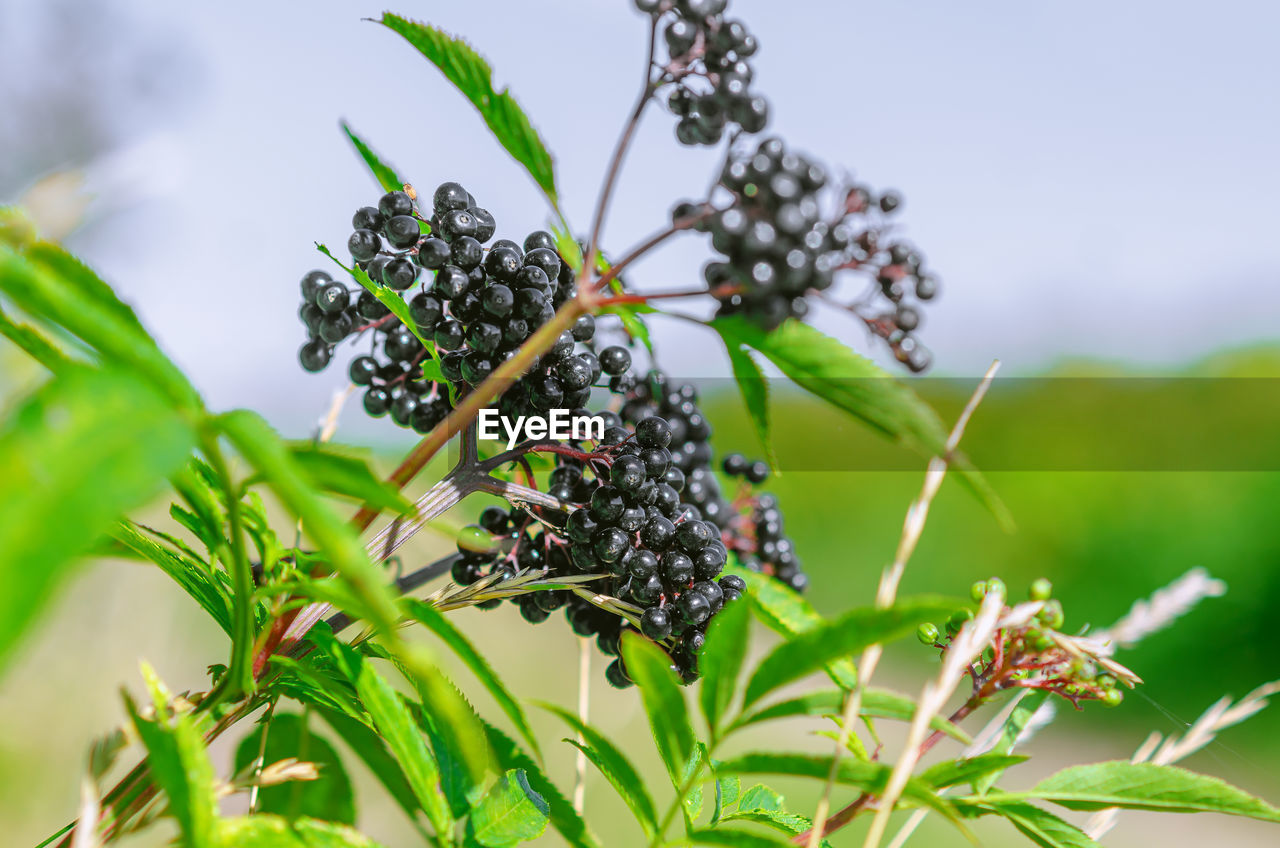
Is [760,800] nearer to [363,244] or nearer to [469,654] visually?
[469,654]

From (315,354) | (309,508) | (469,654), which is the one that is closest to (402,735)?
(469,654)

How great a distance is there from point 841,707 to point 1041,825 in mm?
137

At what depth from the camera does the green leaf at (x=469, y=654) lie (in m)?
0.28

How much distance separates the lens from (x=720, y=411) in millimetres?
4531

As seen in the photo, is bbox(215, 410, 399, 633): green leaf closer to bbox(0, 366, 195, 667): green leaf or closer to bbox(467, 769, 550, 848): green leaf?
bbox(0, 366, 195, 667): green leaf

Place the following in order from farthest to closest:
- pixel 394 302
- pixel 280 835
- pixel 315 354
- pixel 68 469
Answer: pixel 315 354
pixel 394 302
pixel 280 835
pixel 68 469

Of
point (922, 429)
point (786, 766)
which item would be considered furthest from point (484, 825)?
point (922, 429)

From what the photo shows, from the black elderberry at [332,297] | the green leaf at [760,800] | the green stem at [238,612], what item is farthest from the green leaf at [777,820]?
the black elderberry at [332,297]

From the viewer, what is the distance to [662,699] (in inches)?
11.5

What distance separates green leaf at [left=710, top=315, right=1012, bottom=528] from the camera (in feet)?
0.78

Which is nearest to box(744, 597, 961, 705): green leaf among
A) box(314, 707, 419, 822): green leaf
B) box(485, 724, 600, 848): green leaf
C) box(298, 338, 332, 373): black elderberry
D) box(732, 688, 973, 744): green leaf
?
box(732, 688, 973, 744): green leaf

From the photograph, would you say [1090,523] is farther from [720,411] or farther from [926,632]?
[926,632]

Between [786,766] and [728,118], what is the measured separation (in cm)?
23

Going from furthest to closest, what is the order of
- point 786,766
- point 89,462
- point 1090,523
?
point 1090,523 < point 786,766 < point 89,462
